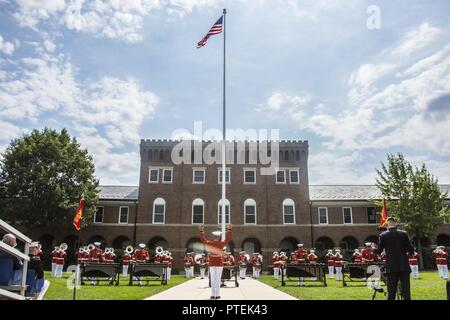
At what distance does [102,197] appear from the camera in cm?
4144

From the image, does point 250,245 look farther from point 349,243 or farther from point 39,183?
point 39,183

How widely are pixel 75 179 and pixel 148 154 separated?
314 inches

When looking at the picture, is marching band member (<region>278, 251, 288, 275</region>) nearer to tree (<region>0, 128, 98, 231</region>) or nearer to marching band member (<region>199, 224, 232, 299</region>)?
marching band member (<region>199, 224, 232, 299</region>)

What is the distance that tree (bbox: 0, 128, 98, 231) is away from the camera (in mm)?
33500

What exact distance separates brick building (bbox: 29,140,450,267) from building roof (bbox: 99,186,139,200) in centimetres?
38

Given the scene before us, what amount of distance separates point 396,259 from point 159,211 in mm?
33177

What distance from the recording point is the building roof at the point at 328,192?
41500 mm

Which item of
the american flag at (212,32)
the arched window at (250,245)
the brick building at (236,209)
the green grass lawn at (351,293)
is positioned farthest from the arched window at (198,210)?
the green grass lawn at (351,293)

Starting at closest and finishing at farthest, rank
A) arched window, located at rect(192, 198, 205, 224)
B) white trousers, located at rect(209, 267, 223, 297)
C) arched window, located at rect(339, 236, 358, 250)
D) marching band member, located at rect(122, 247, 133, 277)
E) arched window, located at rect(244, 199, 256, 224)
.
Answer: white trousers, located at rect(209, 267, 223, 297) → marching band member, located at rect(122, 247, 133, 277) → arched window, located at rect(192, 198, 205, 224) → arched window, located at rect(244, 199, 256, 224) → arched window, located at rect(339, 236, 358, 250)

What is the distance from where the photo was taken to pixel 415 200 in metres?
36.4

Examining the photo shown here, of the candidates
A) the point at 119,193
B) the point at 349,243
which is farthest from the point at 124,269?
the point at 349,243

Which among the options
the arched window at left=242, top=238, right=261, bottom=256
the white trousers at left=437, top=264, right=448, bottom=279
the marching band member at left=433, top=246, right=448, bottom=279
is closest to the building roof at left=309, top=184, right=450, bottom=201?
the arched window at left=242, top=238, right=261, bottom=256
